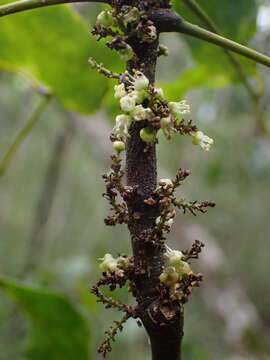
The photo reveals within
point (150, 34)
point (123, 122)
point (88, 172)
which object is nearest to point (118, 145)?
point (123, 122)

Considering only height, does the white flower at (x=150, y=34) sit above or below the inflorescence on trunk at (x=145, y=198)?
above

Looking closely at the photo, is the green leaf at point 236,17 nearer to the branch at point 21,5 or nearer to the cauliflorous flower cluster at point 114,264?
the branch at point 21,5

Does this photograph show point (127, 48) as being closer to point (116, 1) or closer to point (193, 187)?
point (116, 1)

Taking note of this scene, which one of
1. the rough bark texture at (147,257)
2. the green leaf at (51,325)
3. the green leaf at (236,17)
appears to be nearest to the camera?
the rough bark texture at (147,257)

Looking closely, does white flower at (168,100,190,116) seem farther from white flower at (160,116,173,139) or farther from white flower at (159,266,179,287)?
white flower at (159,266,179,287)

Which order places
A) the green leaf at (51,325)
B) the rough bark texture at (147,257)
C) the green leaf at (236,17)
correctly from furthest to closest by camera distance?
the green leaf at (236,17) < the green leaf at (51,325) < the rough bark texture at (147,257)

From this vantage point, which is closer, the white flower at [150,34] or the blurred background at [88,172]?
the white flower at [150,34]

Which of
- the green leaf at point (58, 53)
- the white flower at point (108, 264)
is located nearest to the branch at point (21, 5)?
the white flower at point (108, 264)
